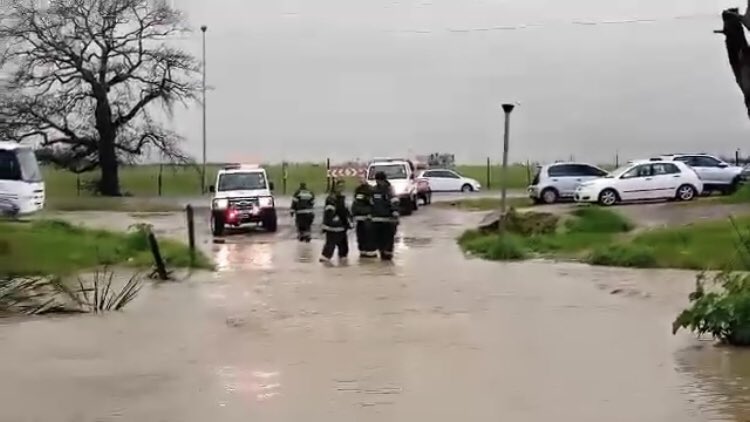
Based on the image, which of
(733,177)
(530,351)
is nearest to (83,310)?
(530,351)

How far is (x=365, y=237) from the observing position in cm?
2297

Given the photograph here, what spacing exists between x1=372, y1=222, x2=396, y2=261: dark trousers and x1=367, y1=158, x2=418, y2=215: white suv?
13.5 m

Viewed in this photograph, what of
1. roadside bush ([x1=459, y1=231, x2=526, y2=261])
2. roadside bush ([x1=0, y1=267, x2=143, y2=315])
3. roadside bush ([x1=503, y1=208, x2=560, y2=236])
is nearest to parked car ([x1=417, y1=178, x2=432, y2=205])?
roadside bush ([x1=503, y1=208, x2=560, y2=236])

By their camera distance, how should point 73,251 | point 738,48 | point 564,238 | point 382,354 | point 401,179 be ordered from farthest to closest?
1. point 401,179
2. point 564,238
3. point 73,251
4. point 382,354
5. point 738,48

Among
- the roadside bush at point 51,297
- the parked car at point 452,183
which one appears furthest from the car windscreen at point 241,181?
the parked car at point 452,183

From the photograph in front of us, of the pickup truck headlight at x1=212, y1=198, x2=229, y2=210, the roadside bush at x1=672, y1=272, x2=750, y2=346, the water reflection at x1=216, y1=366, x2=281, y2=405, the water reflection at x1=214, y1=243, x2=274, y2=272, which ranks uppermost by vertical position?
the pickup truck headlight at x1=212, y1=198, x2=229, y2=210

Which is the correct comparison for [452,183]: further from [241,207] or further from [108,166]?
[241,207]

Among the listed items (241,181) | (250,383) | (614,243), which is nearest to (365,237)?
(614,243)

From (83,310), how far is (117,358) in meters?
3.82

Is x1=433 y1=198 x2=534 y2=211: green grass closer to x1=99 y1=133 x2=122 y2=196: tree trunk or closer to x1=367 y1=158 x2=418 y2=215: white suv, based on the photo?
x1=367 y1=158 x2=418 y2=215: white suv

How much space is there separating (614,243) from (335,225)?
5389 mm

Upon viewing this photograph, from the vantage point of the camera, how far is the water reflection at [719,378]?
921 cm

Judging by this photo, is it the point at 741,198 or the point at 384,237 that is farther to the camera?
the point at 741,198

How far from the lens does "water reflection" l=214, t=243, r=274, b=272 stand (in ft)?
72.2
